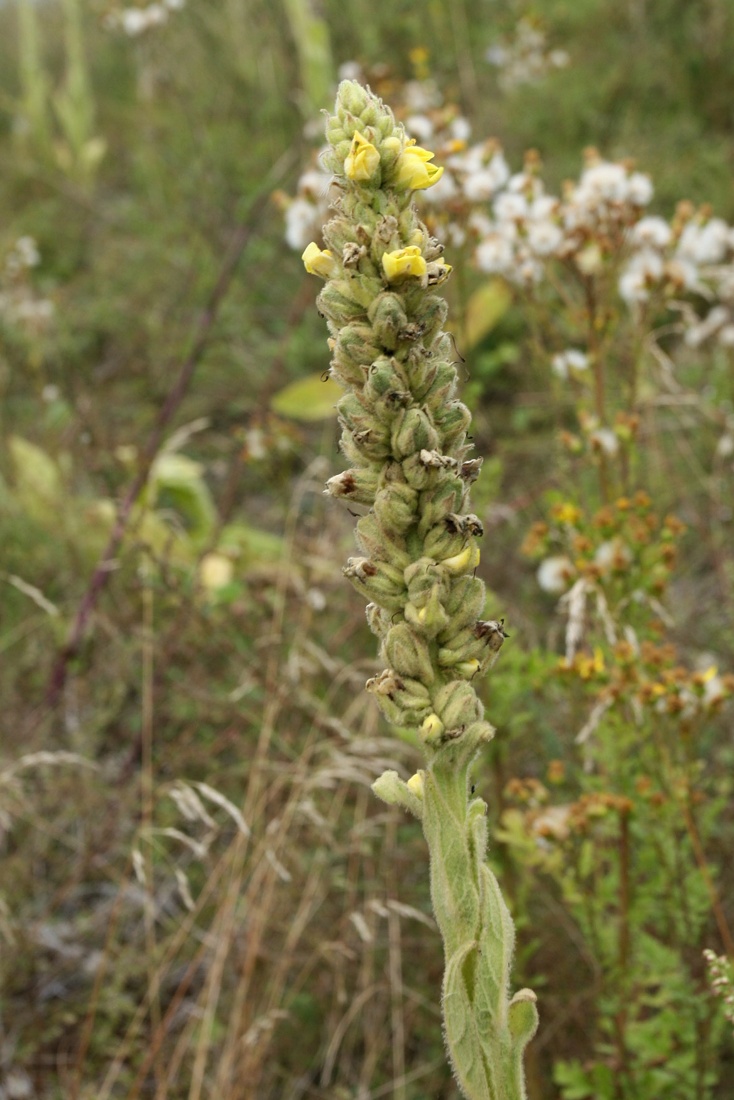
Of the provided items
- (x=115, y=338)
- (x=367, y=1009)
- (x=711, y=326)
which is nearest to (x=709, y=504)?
(x=711, y=326)

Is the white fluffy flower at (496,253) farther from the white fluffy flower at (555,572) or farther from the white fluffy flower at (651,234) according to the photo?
the white fluffy flower at (555,572)

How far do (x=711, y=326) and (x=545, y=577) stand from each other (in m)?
1.74

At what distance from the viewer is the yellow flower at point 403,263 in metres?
1.09

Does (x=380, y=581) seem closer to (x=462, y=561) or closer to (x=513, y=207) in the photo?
(x=462, y=561)

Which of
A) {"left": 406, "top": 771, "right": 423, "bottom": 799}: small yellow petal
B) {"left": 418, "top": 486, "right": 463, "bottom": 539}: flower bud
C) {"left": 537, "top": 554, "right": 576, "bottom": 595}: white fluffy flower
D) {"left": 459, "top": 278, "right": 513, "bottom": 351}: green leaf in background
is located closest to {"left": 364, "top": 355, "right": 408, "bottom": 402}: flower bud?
{"left": 418, "top": 486, "right": 463, "bottom": 539}: flower bud

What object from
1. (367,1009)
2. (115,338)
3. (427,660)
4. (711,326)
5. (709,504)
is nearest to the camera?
(427,660)

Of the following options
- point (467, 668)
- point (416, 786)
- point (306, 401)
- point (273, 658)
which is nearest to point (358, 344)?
point (467, 668)

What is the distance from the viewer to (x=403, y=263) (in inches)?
42.9

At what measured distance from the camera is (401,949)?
8.87 feet

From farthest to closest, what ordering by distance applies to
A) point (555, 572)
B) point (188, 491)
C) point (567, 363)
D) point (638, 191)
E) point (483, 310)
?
1. point (483, 310)
2. point (188, 491)
3. point (567, 363)
4. point (638, 191)
5. point (555, 572)

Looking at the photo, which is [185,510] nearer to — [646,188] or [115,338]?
[115,338]

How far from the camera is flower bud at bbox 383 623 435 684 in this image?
45.9 inches

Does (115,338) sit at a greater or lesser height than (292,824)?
greater

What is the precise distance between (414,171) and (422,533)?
0.40 metres
